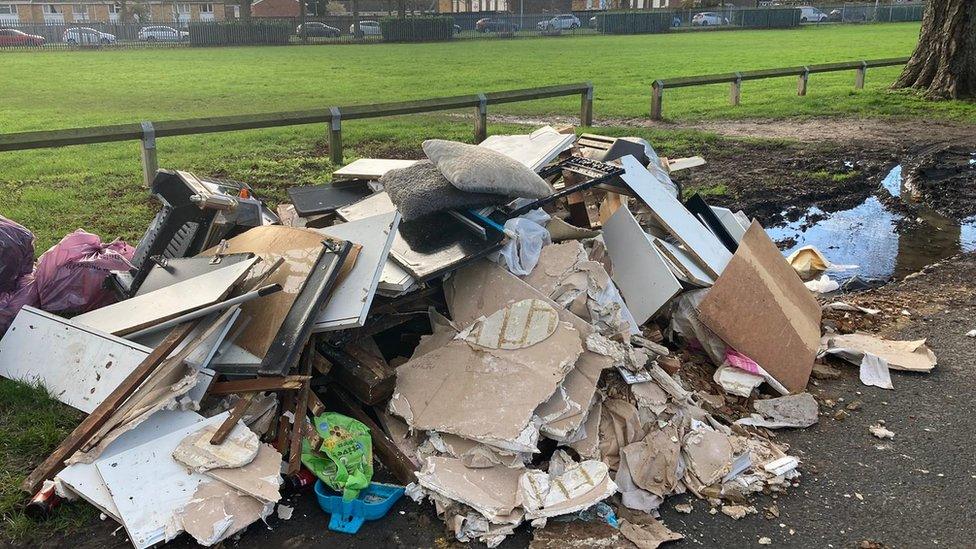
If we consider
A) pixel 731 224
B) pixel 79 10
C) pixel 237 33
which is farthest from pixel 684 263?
pixel 79 10

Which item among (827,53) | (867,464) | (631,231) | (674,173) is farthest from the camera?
(827,53)

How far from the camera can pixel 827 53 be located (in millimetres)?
26078

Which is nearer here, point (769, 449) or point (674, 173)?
point (769, 449)

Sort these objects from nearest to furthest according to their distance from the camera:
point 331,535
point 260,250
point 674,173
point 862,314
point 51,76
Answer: point 331,535 → point 260,250 → point 862,314 → point 674,173 → point 51,76

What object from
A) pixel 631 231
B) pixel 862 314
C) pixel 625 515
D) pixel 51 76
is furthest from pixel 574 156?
pixel 51 76

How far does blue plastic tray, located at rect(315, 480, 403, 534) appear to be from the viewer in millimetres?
3164

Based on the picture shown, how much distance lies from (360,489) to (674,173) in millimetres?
6821

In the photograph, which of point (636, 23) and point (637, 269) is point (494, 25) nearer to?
point (636, 23)

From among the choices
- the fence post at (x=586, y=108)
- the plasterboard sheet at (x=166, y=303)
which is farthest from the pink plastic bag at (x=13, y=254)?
the fence post at (x=586, y=108)

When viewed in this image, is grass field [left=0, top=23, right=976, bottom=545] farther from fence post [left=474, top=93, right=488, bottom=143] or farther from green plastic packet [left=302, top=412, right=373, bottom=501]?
green plastic packet [left=302, top=412, right=373, bottom=501]

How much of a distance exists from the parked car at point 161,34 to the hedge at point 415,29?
10.6 metres

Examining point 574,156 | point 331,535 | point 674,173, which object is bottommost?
point 331,535

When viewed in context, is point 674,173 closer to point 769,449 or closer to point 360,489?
point 769,449

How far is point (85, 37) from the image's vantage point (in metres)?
39.0
